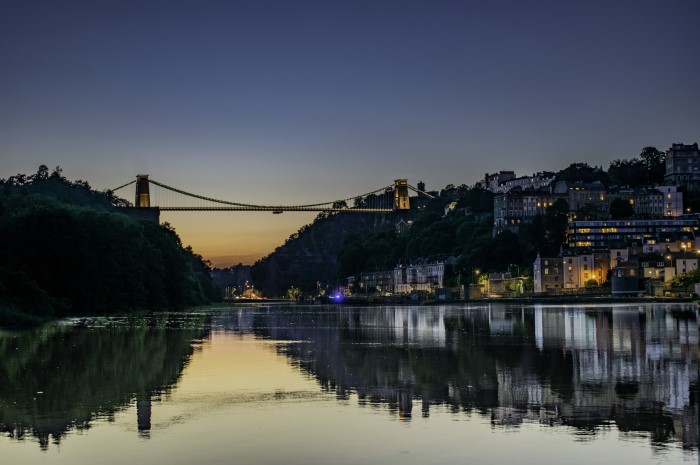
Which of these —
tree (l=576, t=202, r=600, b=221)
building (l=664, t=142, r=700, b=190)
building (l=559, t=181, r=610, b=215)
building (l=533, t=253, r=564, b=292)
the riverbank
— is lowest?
the riverbank

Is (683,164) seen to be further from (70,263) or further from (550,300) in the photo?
(70,263)

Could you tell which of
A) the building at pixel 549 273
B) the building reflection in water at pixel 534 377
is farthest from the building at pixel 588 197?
the building reflection in water at pixel 534 377

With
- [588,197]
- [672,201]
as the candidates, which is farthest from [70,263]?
[672,201]

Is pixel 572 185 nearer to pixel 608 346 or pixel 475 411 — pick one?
pixel 608 346

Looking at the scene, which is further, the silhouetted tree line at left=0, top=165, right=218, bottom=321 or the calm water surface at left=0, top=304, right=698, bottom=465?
the silhouetted tree line at left=0, top=165, right=218, bottom=321

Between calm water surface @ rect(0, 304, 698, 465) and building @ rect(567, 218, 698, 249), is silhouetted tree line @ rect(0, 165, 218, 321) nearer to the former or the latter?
calm water surface @ rect(0, 304, 698, 465)

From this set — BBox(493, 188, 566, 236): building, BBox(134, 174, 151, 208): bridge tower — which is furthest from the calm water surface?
BBox(493, 188, 566, 236): building

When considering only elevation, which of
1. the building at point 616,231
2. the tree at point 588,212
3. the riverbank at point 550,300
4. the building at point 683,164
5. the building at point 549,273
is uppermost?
the building at point 683,164

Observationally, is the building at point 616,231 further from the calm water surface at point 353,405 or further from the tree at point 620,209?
the calm water surface at point 353,405

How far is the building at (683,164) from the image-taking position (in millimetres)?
192125

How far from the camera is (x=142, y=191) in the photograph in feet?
481

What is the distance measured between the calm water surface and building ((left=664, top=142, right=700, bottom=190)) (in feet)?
570

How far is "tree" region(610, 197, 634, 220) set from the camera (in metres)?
173

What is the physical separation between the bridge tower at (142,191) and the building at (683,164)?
100423 millimetres
